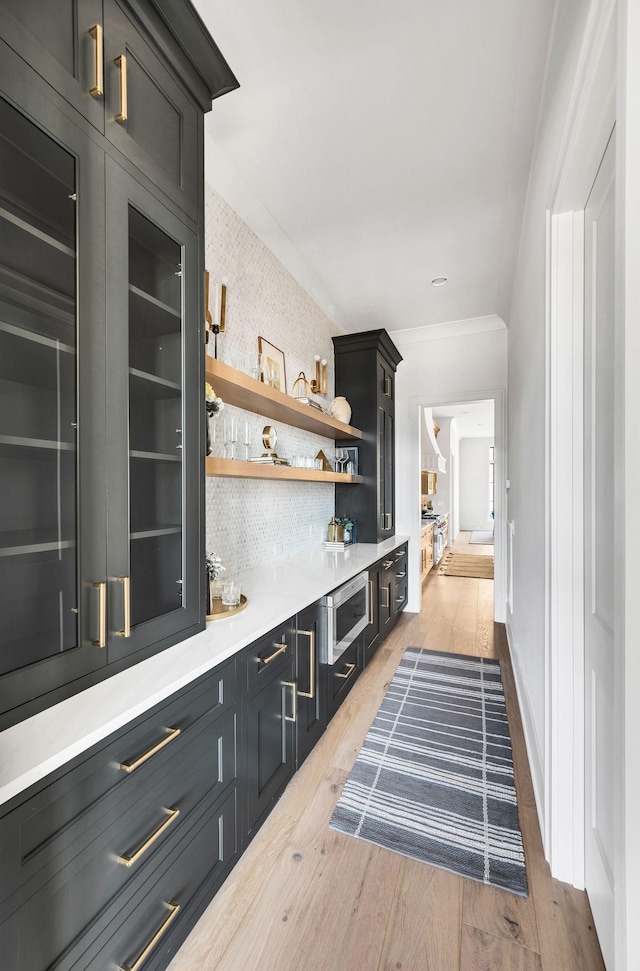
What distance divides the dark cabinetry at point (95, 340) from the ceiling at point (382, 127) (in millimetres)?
Result: 426

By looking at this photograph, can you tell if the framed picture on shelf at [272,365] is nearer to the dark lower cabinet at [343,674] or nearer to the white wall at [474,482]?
the dark lower cabinet at [343,674]

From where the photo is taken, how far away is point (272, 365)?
8.97 feet

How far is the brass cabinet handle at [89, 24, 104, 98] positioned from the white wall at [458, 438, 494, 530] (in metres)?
12.6

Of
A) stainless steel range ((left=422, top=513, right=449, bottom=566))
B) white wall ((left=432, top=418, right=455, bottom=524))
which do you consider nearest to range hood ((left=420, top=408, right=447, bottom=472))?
stainless steel range ((left=422, top=513, right=449, bottom=566))

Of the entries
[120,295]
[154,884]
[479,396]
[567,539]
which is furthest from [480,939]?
[479,396]

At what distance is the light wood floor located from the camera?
3.89 feet

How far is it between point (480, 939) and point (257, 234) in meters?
3.27

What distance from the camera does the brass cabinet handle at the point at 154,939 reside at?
0.98 m

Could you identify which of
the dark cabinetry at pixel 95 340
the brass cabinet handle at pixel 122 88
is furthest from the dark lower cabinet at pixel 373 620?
the brass cabinet handle at pixel 122 88

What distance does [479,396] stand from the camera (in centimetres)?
411

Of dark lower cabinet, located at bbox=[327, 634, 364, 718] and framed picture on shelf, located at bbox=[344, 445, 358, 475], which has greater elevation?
framed picture on shelf, located at bbox=[344, 445, 358, 475]

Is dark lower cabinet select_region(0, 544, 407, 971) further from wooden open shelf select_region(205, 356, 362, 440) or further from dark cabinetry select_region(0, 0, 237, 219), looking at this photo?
dark cabinetry select_region(0, 0, 237, 219)

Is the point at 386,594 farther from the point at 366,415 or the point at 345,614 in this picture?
the point at 366,415

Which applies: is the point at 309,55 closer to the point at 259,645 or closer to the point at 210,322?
the point at 210,322
